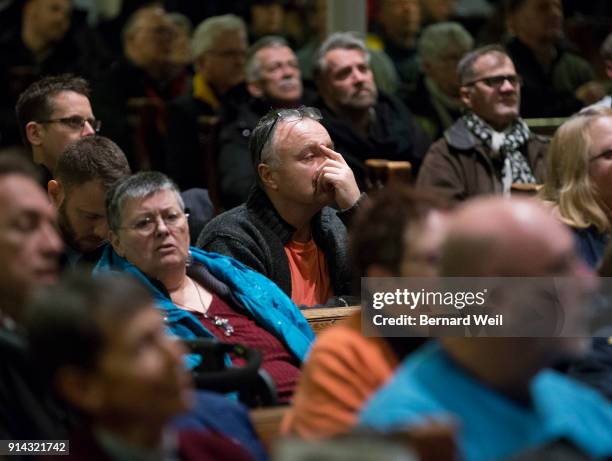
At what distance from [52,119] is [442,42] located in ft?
9.74

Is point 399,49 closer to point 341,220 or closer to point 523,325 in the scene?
point 341,220

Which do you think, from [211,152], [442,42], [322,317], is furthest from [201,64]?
[322,317]

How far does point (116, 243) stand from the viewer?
300 cm

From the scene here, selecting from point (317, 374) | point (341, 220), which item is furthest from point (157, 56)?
point (317, 374)

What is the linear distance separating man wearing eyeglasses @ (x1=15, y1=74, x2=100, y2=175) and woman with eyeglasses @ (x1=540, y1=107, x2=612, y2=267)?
4.99 ft

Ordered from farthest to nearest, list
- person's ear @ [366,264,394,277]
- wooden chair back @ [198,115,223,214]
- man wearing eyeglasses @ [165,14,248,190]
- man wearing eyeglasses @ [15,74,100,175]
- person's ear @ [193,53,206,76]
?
1. person's ear @ [193,53,206,76]
2. man wearing eyeglasses @ [165,14,248,190]
3. wooden chair back @ [198,115,223,214]
4. man wearing eyeglasses @ [15,74,100,175]
5. person's ear @ [366,264,394,277]

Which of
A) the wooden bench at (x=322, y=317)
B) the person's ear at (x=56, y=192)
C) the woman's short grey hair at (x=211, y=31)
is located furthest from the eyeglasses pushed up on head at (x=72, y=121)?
the woman's short grey hair at (x=211, y=31)

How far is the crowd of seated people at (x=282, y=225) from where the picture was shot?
184cm

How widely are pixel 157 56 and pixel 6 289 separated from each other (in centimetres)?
458

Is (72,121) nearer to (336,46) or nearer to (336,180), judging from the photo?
(336,180)

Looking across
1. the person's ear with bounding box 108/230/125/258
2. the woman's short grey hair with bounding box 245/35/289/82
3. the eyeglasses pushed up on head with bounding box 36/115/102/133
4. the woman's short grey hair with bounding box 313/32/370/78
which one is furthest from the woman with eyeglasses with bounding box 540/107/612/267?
the woman's short grey hair with bounding box 245/35/289/82

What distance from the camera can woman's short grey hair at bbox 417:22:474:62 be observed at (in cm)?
629

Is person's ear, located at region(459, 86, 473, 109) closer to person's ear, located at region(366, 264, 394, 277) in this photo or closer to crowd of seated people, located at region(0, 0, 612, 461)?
crowd of seated people, located at region(0, 0, 612, 461)

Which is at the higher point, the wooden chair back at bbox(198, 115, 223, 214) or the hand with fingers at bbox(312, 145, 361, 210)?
the hand with fingers at bbox(312, 145, 361, 210)
